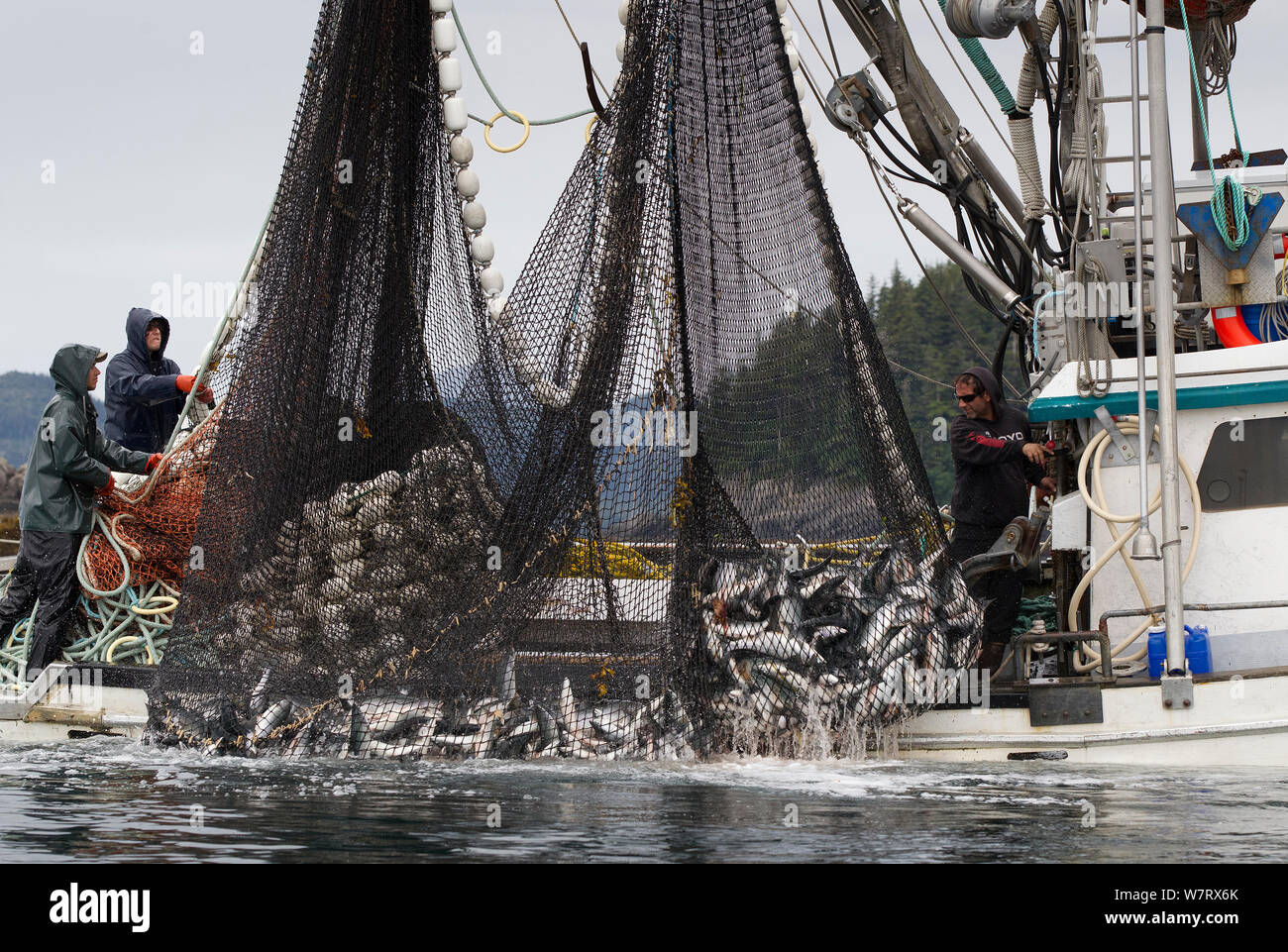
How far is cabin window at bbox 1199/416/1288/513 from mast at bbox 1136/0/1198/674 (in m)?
0.55

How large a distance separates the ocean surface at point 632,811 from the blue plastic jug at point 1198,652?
55cm

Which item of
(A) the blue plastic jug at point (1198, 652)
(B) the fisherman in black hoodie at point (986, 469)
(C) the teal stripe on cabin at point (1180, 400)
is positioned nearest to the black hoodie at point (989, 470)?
(B) the fisherman in black hoodie at point (986, 469)

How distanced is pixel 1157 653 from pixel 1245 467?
3.82ft

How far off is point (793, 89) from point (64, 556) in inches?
211

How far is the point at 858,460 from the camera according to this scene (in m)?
7.96

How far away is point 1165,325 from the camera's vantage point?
24.9 ft

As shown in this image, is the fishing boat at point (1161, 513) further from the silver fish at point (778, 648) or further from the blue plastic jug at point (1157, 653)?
the silver fish at point (778, 648)

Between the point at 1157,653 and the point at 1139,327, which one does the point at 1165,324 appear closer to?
the point at 1139,327

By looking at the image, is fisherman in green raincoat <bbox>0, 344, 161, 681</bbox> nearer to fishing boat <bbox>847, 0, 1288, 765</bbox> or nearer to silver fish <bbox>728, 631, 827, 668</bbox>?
silver fish <bbox>728, 631, 827, 668</bbox>

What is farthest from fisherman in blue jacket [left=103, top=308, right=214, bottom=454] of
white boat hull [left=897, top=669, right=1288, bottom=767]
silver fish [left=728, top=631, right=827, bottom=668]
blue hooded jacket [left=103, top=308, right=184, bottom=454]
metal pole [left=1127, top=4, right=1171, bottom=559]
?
metal pole [left=1127, top=4, right=1171, bottom=559]

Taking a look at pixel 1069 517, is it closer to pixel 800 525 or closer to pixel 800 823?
pixel 800 525

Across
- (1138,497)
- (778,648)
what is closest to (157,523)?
(778,648)

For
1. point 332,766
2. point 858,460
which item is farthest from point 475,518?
point 858,460
